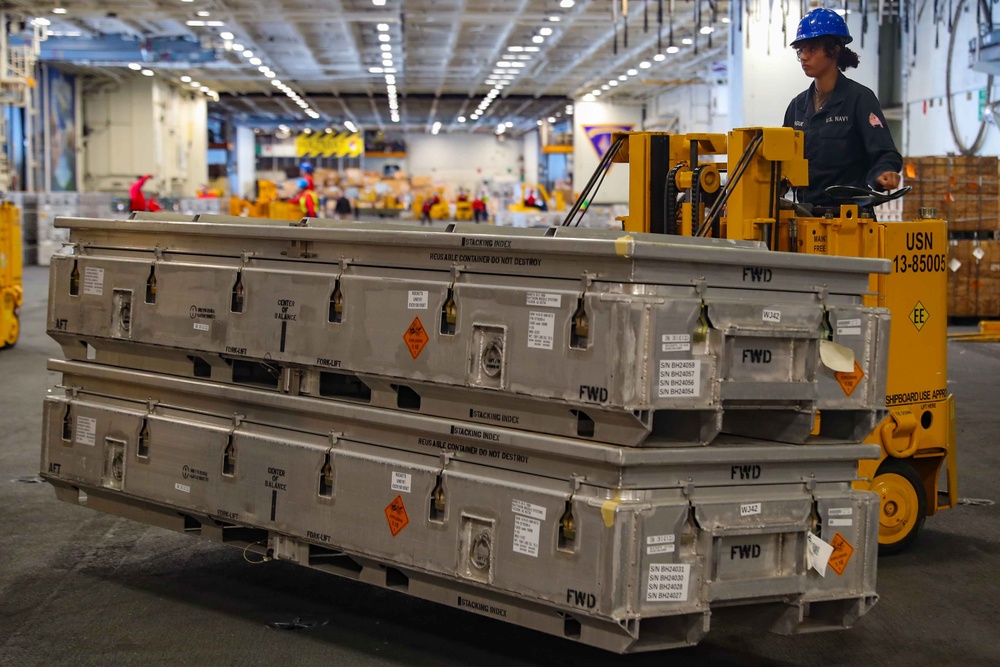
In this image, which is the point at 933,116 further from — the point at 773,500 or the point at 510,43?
the point at 773,500

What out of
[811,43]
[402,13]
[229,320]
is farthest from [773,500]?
[402,13]

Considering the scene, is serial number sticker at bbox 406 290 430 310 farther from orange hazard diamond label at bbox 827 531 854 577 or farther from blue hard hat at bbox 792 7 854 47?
blue hard hat at bbox 792 7 854 47

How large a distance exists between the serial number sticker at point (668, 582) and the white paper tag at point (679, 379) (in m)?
0.50

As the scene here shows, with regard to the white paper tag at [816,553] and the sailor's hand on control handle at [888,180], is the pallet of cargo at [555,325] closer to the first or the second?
the white paper tag at [816,553]

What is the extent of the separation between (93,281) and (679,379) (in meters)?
2.68

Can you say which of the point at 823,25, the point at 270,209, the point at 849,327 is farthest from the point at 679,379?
the point at 270,209

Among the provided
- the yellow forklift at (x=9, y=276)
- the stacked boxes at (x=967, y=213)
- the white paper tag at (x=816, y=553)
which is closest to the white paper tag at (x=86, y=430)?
the white paper tag at (x=816, y=553)

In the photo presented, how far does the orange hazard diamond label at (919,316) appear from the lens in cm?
503

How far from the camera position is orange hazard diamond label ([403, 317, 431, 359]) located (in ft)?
12.1

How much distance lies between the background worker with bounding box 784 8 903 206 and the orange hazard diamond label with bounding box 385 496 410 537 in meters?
2.78

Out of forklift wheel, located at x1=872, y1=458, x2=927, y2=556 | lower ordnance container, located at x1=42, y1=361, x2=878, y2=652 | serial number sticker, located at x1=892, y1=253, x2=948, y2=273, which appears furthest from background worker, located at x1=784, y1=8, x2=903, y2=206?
lower ordnance container, located at x1=42, y1=361, x2=878, y2=652

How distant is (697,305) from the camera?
327cm

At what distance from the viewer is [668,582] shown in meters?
3.28

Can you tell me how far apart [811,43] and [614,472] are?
300cm
